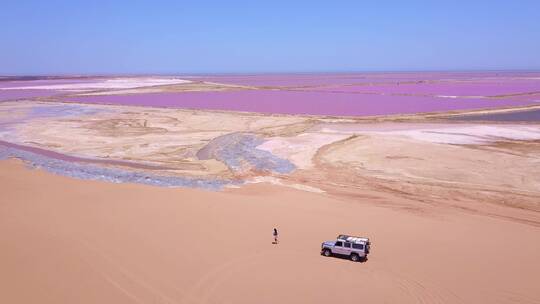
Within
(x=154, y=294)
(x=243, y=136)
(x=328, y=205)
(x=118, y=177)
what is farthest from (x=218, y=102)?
(x=154, y=294)

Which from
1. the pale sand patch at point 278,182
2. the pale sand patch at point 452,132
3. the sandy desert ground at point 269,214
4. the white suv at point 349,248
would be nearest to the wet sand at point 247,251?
the sandy desert ground at point 269,214

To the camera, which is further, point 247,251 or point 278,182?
point 278,182

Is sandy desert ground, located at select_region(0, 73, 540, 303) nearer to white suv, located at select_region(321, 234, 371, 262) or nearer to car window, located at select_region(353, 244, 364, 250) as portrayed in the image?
white suv, located at select_region(321, 234, 371, 262)

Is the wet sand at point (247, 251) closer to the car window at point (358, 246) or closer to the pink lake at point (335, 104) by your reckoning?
the car window at point (358, 246)

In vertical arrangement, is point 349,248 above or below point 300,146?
below

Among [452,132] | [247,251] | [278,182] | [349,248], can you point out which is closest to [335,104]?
[452,132]

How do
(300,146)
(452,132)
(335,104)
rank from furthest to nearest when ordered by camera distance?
(335,104) < (452,132) < (300,146)

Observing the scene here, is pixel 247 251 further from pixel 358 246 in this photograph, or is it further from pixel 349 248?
pixel 358 246

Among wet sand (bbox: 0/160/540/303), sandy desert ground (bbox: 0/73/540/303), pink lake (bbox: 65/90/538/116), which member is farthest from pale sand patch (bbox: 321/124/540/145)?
wet sand (bbox: 0/160/540/303)
